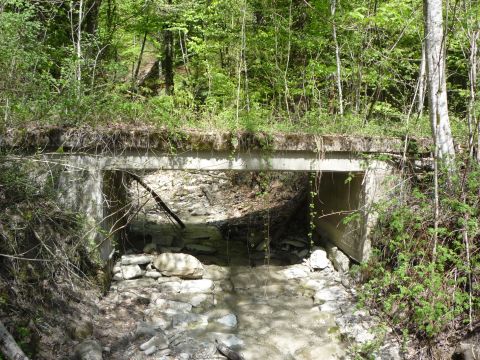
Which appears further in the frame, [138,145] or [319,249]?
[319,249]

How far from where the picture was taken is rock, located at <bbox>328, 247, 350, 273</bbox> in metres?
7.15

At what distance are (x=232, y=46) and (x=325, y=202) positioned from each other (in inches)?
170

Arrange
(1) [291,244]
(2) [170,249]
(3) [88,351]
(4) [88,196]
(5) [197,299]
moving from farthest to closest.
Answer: (1) [291,244], (2) [170,249], (5) [197,299], (4) [88,196], (3) [88,351]

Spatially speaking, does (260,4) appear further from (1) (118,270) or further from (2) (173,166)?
(1) (118,270)

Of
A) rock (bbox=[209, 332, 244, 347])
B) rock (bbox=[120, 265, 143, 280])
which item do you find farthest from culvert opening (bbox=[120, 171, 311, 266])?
rock (bbox=[209, 332, 244, 347])

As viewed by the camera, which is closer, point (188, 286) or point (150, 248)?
point (188, 286)

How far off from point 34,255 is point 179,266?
2.51 meters

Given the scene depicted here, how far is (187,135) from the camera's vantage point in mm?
5770

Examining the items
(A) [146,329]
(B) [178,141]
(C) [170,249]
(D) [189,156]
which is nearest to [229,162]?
(D) [189,156]

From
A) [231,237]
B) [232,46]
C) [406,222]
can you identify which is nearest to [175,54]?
[232,46]

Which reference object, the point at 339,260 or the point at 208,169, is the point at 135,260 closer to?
the point at 208,169

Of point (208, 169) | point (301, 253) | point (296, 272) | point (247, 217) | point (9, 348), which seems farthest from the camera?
point (247, 217)

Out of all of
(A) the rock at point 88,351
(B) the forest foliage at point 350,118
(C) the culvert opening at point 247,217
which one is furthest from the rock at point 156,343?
(C) the culvert opening at point 247,217

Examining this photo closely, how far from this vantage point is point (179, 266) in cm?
685
